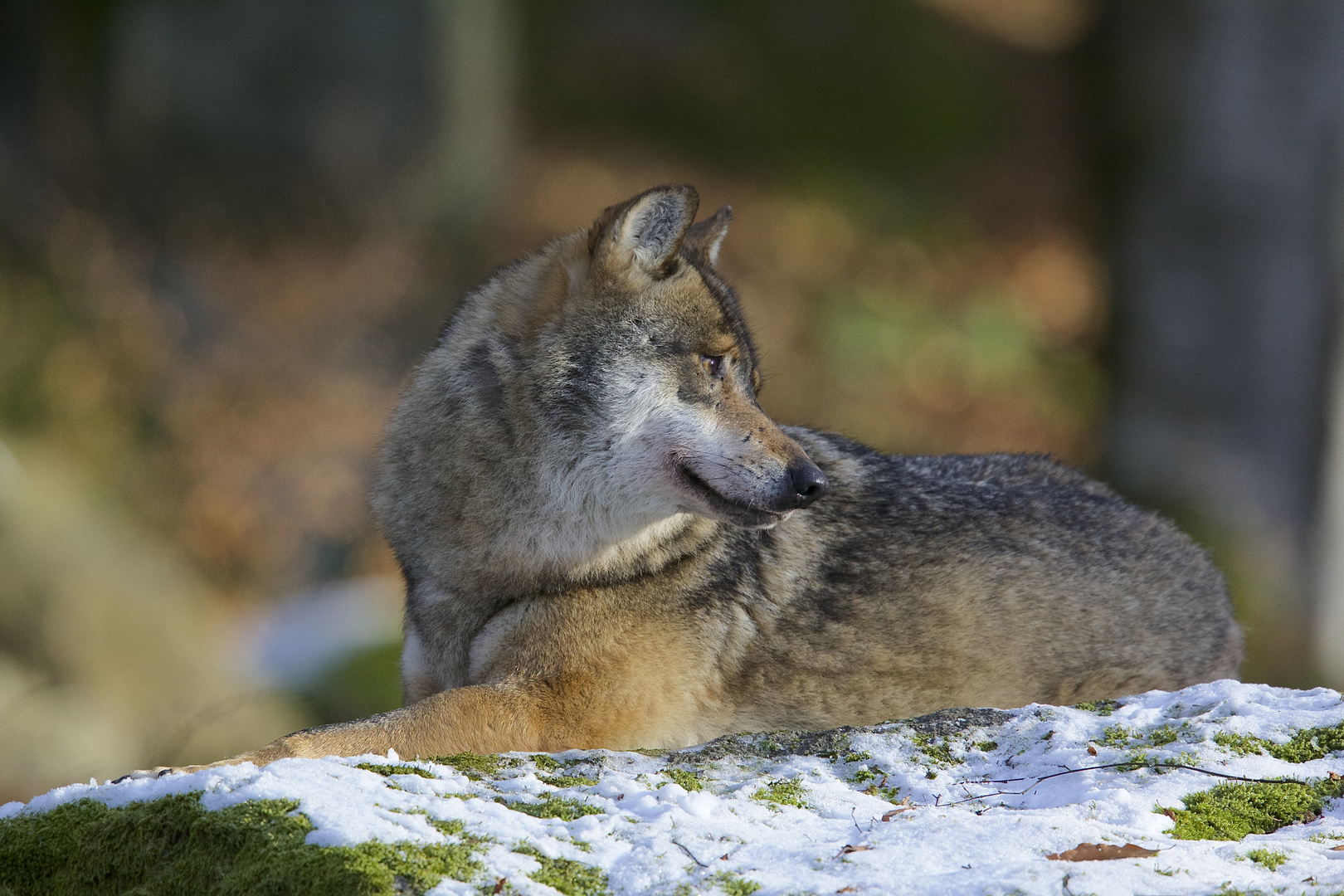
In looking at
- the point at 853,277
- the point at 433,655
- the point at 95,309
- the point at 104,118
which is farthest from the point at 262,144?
the point at 433,655

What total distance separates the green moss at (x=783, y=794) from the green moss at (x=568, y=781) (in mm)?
510

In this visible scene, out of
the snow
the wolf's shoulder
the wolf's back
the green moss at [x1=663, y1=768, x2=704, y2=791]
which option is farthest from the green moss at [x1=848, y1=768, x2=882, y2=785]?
Answer: the wolf's shoulder

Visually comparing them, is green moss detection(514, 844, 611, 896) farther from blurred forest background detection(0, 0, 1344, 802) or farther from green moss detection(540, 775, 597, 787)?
Answer: blurred forest background detection(0, 0, 1344, 802)

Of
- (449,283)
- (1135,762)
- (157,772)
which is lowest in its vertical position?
(1135,762)

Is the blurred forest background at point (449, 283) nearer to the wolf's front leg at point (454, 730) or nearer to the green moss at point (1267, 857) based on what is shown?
the wolf's front leg at point (454, 730)

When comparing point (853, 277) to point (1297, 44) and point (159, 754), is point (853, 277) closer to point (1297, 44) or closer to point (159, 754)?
point (1297, 44)

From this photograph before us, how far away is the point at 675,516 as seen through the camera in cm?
546

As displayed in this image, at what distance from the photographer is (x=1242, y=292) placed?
13695 mm

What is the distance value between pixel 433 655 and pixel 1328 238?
38.7 feet

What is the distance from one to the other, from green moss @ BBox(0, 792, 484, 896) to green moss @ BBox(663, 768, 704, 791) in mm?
839

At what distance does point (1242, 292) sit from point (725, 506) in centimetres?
1072

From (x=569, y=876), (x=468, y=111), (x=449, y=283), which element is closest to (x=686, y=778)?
(x=569, y=876)

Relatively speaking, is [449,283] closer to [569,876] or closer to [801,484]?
[801,484]

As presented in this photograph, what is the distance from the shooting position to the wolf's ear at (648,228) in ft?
17.4
